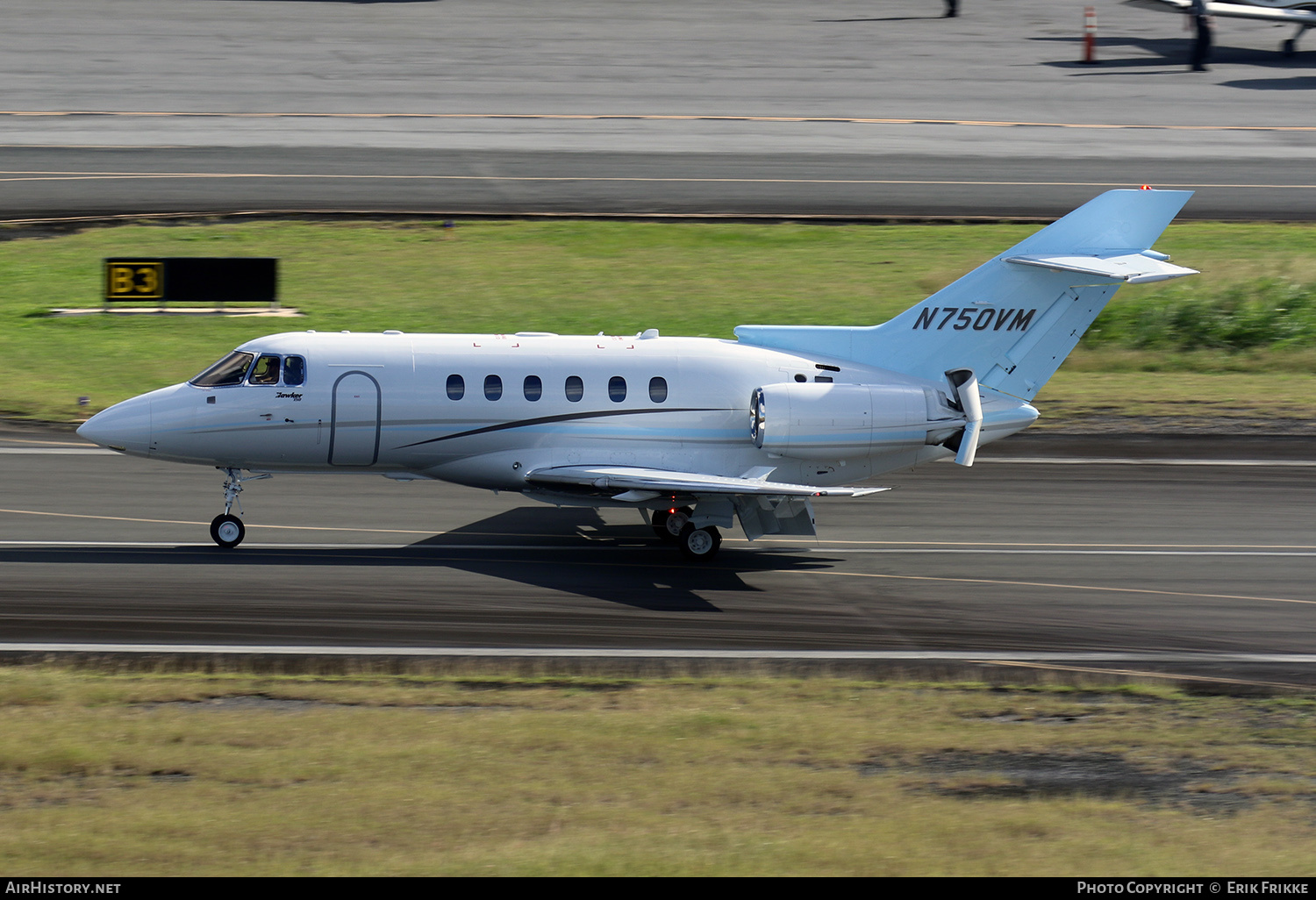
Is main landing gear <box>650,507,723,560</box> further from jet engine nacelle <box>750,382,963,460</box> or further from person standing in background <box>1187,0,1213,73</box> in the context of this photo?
person standing in background <box>1187,0,1213,73</box>

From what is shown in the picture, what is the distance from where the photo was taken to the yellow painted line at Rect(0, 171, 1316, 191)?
1775 inches

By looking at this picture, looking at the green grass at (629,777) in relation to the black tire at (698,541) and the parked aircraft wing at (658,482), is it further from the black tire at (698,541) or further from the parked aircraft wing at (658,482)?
the black tire at (698,541)

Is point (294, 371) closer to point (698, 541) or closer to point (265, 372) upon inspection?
point (265, 372)

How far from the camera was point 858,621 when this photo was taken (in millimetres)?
19156

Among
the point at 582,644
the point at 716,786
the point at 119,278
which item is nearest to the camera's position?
the point at 716,786

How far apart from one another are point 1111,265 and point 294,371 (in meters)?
12.6

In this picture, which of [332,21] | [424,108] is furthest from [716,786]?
[332,21]

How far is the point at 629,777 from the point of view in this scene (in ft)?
43.2

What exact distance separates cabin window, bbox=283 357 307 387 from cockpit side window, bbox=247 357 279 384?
13 centimetres

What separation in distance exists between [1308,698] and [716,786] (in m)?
7.86

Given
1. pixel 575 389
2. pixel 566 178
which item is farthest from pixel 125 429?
pixel 566 178

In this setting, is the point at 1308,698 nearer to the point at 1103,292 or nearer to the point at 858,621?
the point at 858,621

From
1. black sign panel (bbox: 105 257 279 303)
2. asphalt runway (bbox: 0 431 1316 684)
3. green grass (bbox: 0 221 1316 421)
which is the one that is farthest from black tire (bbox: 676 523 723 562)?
black sign panel (bbox: 105 257 279 303)

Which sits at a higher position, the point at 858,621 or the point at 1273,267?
the point at 1273,267
